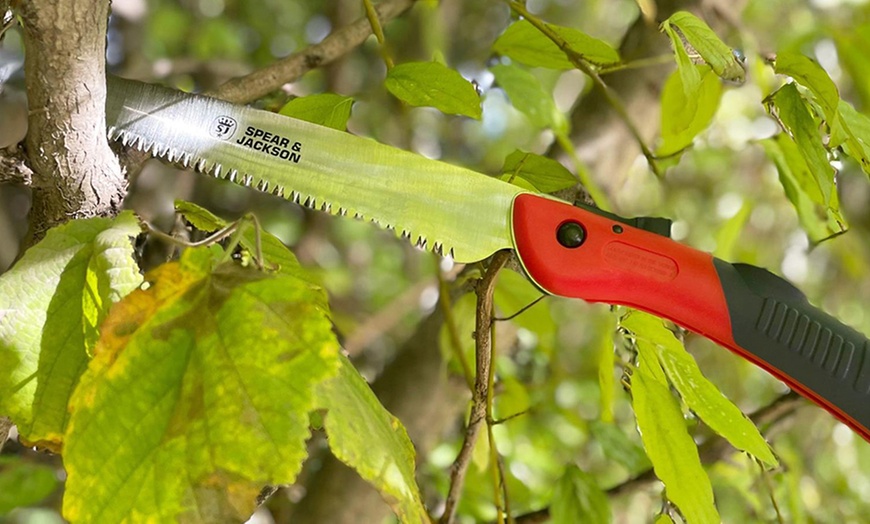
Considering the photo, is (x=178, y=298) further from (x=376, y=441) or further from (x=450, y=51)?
(x=450, y=51)

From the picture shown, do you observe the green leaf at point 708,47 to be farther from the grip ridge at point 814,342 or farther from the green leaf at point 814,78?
the grip ridge at point 814,342

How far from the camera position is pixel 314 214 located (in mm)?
1172

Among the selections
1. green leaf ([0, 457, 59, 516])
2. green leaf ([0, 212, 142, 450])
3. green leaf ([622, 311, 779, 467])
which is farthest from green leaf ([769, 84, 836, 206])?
green leaf ([0, 457, 59, 516])

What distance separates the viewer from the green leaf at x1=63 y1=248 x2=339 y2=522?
0.28 metres

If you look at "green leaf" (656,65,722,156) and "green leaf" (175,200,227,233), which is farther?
"green leaf" (656,65,722,156)

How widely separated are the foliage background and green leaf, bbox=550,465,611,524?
0.35 feet

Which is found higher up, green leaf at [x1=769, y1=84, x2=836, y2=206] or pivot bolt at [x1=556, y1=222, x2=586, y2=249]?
green leaf at [x1=769, y1=84, x2=836, y2=206]

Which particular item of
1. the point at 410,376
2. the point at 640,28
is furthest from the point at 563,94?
the point at 410,376

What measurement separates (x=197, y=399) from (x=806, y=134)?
35 centimetres

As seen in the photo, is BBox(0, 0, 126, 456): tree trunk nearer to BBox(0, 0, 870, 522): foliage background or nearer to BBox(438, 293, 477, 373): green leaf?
BBox(0, 0, 870, 522): foliage background

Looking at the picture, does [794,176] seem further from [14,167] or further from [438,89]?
[14,167]

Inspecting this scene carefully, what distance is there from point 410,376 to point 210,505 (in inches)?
22.2

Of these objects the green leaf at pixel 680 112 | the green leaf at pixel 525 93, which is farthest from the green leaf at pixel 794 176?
the green leaf at pixel 525 93

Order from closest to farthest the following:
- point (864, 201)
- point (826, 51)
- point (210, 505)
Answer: point (210, 505)
point (826, 51)
point (864, 201)
